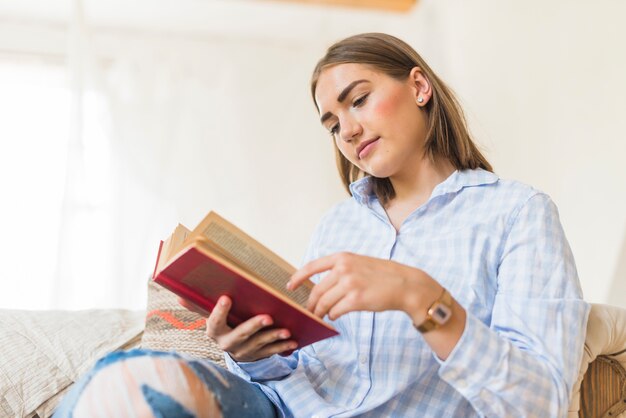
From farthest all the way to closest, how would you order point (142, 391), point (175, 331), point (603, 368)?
point (175, 331) < point (603, 368) < point (142, 391)

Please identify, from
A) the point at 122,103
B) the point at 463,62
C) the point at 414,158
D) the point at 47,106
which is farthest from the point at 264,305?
the point at 47,106

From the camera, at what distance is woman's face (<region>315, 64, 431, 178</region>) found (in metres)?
1.12

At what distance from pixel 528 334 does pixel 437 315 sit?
16 cm

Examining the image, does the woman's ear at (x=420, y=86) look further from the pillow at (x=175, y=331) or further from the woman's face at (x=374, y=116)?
the pillow at (x=175, y=331)

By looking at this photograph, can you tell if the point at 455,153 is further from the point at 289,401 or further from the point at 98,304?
the point at 98,304

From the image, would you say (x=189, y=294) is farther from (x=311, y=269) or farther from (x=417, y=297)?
(x=417, y=297)

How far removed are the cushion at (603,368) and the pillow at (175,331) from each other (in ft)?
2.18

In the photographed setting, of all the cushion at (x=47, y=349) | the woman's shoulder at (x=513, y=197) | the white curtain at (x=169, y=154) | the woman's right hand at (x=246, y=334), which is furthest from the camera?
the white curtain at (x=169, y=154)

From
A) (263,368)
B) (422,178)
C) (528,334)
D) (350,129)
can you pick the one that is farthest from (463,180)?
(263,368)

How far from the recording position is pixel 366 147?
1.13 metres

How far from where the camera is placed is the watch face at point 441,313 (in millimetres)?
747

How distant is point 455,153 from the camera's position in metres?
1.19

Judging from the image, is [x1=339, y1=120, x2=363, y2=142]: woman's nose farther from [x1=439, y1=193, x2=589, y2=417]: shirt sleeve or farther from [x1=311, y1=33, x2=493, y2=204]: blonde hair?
[x1=439, y1=193, x2=589, y2=417]: shirt sleeve

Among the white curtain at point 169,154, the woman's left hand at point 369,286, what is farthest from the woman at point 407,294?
the white curtain at point 169,154
